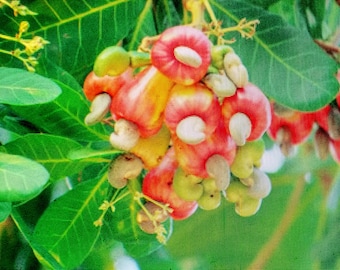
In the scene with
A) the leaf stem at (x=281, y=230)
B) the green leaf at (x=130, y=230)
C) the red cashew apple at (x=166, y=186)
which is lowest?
the leaf stem at (x=281, y=230)

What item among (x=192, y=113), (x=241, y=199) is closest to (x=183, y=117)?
(x=192, y=113)

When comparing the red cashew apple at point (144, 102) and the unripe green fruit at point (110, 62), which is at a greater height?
the unripe green fruit at point (110, 62)

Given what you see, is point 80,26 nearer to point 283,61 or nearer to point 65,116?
point 65,116

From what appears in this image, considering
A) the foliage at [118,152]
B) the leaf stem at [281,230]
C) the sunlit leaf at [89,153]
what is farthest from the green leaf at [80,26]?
the leaf stem at [281,230]

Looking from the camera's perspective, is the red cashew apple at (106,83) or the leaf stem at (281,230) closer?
the red cashew apple at (106,83)

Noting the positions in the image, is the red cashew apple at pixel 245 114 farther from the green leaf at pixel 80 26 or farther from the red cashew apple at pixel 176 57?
the green leaf at pixel 80 26

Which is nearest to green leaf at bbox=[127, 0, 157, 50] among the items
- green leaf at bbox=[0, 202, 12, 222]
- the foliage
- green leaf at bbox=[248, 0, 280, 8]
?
the foliage

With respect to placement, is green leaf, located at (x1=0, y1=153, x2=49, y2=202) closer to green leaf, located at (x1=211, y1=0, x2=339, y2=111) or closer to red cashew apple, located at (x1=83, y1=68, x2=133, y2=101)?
red cashew apple, located at (x1=83, y1=68, x2=133, y2=101)
